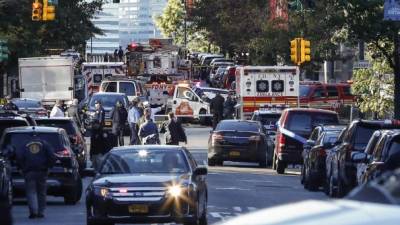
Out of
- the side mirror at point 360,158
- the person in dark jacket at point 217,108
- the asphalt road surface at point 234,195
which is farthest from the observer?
the person in dark jacket at point 217,108

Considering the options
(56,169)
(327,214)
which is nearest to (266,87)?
(56,169)

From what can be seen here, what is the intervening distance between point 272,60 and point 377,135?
3922cm

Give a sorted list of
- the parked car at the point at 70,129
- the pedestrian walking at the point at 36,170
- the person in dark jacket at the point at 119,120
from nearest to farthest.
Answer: the pedestrian walking at the point at 36,170 → the parked car at the point at 70,129 → the person in dark jacket at the point at 119,120

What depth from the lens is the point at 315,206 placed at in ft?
15.0

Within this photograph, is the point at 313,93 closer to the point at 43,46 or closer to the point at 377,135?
the point at 43,46

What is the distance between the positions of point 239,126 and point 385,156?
16627 mm

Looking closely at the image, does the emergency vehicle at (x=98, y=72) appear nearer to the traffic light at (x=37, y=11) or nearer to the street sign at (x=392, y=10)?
the traffic light at (x=37, y=11)

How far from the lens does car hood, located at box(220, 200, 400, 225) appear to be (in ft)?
13.9

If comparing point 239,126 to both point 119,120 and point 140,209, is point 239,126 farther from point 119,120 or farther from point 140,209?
point 140,209

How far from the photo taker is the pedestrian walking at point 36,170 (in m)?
19.8

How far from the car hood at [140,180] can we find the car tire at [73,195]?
18.0ft

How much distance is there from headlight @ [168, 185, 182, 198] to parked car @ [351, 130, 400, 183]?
3017mm

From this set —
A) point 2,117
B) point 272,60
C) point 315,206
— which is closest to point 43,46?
point 272,60

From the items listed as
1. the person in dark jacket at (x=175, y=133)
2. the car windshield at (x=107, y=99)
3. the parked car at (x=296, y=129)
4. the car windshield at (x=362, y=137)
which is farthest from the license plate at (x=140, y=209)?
the car windshield at (x=107, y=99)
